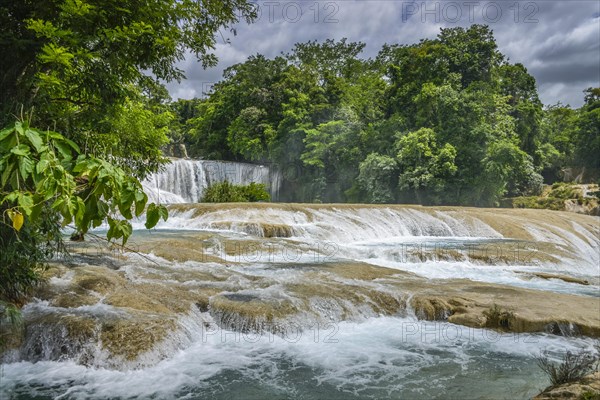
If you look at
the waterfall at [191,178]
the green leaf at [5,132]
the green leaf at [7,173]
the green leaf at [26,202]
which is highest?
the waterfall at [191,178]

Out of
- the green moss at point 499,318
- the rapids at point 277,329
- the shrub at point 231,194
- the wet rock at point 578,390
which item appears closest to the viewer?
the wet rock at point 578,390

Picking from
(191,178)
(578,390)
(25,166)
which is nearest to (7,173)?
(25,166)

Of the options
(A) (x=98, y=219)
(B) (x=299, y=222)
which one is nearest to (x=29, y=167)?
(A) (x=98, y=219)

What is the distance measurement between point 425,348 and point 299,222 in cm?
996

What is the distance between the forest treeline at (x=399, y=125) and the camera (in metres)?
27.3

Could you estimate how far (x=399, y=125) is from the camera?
29.5m

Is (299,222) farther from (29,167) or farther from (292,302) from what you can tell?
(29,167)

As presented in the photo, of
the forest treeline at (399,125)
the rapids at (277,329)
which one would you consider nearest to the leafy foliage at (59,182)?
the rapids at (277,329)

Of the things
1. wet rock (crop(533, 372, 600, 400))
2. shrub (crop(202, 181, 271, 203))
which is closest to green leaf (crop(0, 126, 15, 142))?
wet rock (crop(533, 372, 600, 400))

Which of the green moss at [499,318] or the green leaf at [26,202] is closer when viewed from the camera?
the green leaf at [26,202]

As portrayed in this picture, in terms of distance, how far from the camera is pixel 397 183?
2866 centimetres

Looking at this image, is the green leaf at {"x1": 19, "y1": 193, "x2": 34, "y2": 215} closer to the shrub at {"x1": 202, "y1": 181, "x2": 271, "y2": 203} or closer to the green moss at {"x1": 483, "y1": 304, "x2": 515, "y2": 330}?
the green moss at {"x1": 483, "y1": 304, "x2": 515, "y2": 330}

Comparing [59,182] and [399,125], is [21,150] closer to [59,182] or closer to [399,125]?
[59,182]

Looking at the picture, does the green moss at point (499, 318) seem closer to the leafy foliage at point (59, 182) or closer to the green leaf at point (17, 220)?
the leafy foliage at point (59, 182)
